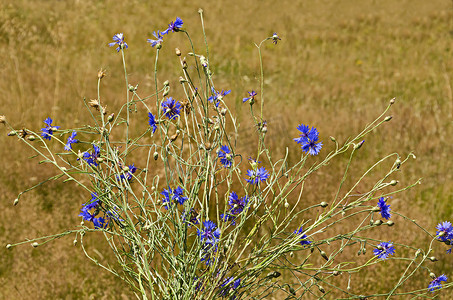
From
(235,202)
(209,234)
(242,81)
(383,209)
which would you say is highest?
(242,81)

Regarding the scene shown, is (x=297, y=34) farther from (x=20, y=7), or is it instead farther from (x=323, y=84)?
(x=20, y=7)

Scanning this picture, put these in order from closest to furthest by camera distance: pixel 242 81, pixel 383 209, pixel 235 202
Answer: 1. pixel 383 209
2. pixel 235 202
3. pixel 242 81

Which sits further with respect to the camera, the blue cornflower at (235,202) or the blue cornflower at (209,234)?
the blue cornflower at (235,202)

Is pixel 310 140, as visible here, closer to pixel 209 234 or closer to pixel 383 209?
pixel 383 209

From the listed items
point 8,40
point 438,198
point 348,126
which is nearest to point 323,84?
point 348,126

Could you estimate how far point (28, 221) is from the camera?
11.0 ft

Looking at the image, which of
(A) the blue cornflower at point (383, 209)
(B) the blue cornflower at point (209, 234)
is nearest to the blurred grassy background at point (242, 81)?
(B) the blue cornflower at point (209, 234)

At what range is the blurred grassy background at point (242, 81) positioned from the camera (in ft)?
10.9

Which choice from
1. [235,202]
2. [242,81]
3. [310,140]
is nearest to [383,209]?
[310,140]

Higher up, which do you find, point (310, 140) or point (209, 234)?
point (310, 140)

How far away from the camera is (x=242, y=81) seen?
294 centimetres

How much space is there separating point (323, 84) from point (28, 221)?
4.11 meters

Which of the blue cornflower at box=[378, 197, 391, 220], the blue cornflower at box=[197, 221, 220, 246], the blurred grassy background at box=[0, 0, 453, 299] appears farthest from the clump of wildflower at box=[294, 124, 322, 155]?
the blurred grassy background at box=[0, 0, 453, 299]

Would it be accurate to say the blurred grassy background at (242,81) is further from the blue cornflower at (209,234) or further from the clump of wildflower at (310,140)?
the clump of wildflower at (310,140)
